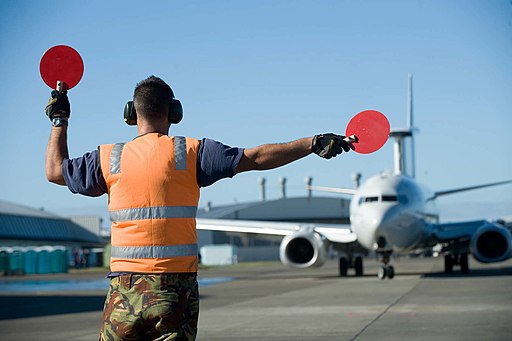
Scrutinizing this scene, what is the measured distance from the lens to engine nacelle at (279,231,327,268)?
2611 centimetres

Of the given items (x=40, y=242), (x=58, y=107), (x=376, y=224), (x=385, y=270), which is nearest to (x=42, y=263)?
(x=40, y=242)

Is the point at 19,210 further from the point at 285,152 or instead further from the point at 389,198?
the point at 285,152

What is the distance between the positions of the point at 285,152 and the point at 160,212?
57cm

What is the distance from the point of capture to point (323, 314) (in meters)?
13.1

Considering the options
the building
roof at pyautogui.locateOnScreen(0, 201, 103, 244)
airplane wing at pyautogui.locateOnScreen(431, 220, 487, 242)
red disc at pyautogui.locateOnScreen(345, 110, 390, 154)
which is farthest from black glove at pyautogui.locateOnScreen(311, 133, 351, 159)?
roof at pyautogui.locateOnScreen(0, 201, 103, 244)

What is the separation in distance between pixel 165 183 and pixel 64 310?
1296cm

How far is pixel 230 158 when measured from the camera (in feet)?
11.8

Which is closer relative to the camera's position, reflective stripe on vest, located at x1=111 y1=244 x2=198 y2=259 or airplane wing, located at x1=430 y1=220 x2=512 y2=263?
reflective stripe on vest, located at x1=111 y1=244 x2=198 y2=259

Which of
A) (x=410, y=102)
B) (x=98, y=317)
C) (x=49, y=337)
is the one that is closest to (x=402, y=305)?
(x=98, y=317)

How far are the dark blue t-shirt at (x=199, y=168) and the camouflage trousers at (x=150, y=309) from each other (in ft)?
1.34

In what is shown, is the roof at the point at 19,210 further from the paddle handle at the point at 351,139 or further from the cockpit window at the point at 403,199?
the paddle handle at the point at 351,139

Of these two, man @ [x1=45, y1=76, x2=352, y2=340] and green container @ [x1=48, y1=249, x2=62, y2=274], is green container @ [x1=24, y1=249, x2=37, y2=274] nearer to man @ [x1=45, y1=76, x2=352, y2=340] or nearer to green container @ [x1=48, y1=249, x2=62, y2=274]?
green container @ [x1=48, y1=249, x2=62, y2=274]

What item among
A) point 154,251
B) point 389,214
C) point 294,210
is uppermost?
point 294,210

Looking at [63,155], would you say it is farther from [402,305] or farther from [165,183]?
[402,305]
